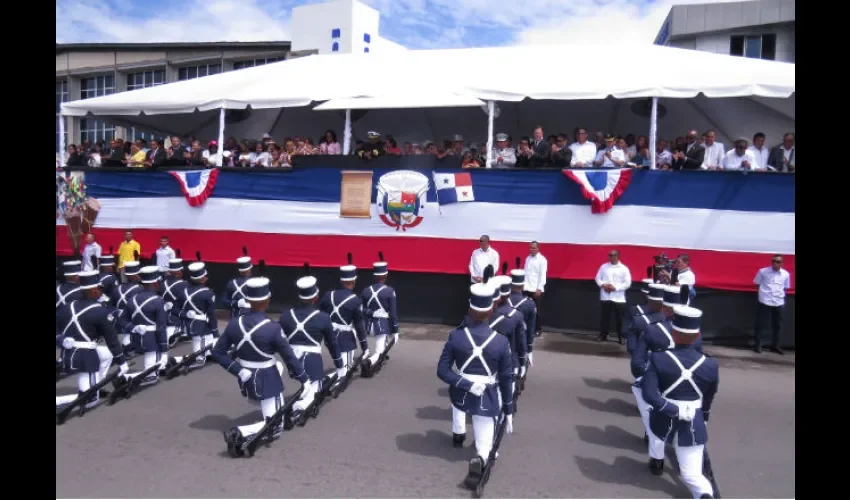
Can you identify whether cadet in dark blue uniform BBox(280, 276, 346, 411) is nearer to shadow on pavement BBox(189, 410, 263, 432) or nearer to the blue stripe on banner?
shadow on pavement BBox(189, 410, 263, 432)

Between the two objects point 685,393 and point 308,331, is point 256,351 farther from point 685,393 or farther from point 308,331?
point 685,393

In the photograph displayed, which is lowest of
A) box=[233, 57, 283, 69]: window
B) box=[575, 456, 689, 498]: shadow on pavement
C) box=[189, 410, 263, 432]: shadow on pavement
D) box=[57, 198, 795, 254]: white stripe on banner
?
box=[575, 456, 689, 498]: shadow on pavement

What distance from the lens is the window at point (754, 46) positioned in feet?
88.2

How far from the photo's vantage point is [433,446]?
6.83m

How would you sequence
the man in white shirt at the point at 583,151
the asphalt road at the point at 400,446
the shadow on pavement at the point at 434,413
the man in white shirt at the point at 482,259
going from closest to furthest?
the asphalt road at the point at 400,446, the shadow on pavement at the point at 434,413, the man in white shirt at the point at 482,259, the man in white shirt at the point at 583,151

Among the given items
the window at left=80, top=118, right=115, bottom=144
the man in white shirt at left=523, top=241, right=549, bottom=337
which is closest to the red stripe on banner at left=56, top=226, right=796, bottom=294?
the man in white shirt at left=523, top=241, right=549, bottom=337

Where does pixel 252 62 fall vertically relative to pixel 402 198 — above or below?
above

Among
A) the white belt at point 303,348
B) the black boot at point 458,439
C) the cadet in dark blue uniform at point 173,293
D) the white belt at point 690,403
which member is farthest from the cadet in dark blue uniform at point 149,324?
the white belt at point 690,403

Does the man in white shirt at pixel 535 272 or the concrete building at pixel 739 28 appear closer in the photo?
the man in white shirt at pixel 535 272

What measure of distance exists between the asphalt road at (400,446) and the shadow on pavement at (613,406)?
3 cm

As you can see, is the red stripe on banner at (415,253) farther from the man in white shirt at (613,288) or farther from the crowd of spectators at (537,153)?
the crowd of spectators at (537,153)

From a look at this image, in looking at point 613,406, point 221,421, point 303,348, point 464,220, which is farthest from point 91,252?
point 613,406

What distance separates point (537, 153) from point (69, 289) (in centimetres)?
849

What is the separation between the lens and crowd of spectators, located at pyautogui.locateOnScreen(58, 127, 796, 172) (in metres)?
12.0
